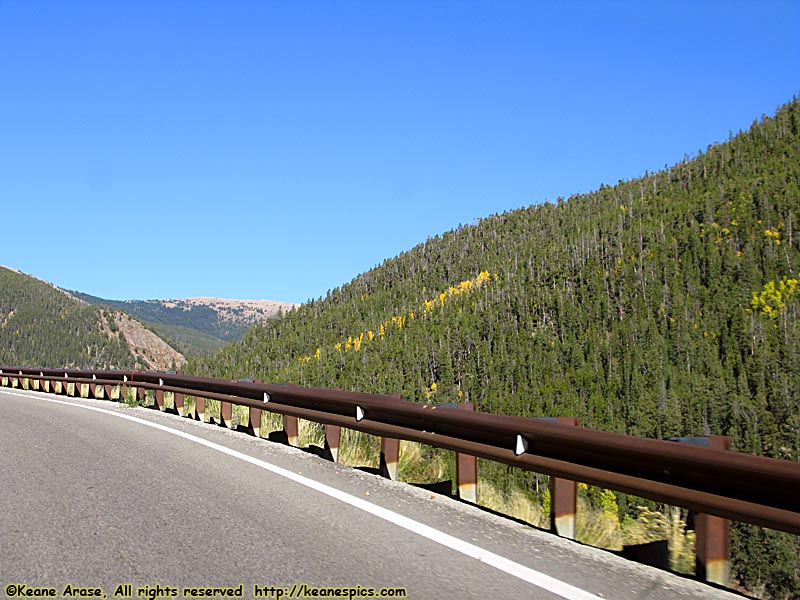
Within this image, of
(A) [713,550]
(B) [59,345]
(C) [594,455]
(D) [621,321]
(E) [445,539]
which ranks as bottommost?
(E) [445,539]

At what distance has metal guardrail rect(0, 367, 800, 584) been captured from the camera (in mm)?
3971

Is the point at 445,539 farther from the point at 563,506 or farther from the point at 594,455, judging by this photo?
the point at 594,455

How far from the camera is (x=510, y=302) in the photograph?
129000mm

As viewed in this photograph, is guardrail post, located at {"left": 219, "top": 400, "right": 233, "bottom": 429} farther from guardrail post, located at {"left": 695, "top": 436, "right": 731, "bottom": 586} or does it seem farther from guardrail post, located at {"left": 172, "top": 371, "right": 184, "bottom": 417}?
guardrail post, located at {"left": 695, "top": 436, "right": 731, "bottom": 586}

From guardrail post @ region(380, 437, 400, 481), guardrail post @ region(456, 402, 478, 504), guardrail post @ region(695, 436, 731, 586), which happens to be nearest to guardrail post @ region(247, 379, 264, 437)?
guardrail post @ region(380, 437, 400, 481)

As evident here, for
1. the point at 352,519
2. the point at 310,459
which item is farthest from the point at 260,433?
the point at 352,519

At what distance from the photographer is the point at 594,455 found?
514 cm

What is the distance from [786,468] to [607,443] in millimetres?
1297

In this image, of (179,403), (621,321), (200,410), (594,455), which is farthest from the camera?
(621,321)

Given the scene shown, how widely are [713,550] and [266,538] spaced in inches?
109

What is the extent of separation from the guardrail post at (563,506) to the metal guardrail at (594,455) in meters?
0.12

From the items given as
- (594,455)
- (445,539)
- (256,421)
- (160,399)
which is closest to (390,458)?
(445,539)

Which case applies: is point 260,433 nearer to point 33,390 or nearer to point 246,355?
point 33,390

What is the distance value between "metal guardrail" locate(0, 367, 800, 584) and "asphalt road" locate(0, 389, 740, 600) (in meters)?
0.46
